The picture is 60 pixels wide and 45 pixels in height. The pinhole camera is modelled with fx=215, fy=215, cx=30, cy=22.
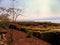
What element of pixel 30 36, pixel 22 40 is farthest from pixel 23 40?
pixel 30 36

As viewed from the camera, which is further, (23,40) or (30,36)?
(30,36)

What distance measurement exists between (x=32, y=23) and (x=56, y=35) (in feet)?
9.80

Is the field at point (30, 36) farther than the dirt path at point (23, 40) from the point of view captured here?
Yes

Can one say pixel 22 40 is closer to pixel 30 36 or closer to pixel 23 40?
pixel 23 40

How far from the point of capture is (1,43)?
1254 cm

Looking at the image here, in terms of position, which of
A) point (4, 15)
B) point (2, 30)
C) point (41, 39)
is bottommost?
→ point (41, 39)

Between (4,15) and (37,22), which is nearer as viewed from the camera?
(4,15)

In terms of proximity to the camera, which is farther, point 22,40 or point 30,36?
point 30,36

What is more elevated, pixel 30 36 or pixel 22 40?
pixel 30 36

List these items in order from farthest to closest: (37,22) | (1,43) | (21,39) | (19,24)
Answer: (37,22)
(19,24)
(21,39)
(1,43)

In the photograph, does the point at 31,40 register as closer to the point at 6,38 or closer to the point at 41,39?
the point at 41,39

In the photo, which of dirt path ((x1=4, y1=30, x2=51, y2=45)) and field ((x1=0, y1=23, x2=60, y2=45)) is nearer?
dirt path ((x1=4, y1=30, x2=51, y2=45))

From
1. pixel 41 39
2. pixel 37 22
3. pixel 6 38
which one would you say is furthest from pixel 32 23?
pixel 6 38

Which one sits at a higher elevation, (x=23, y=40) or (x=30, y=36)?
(x=30, y=36)
